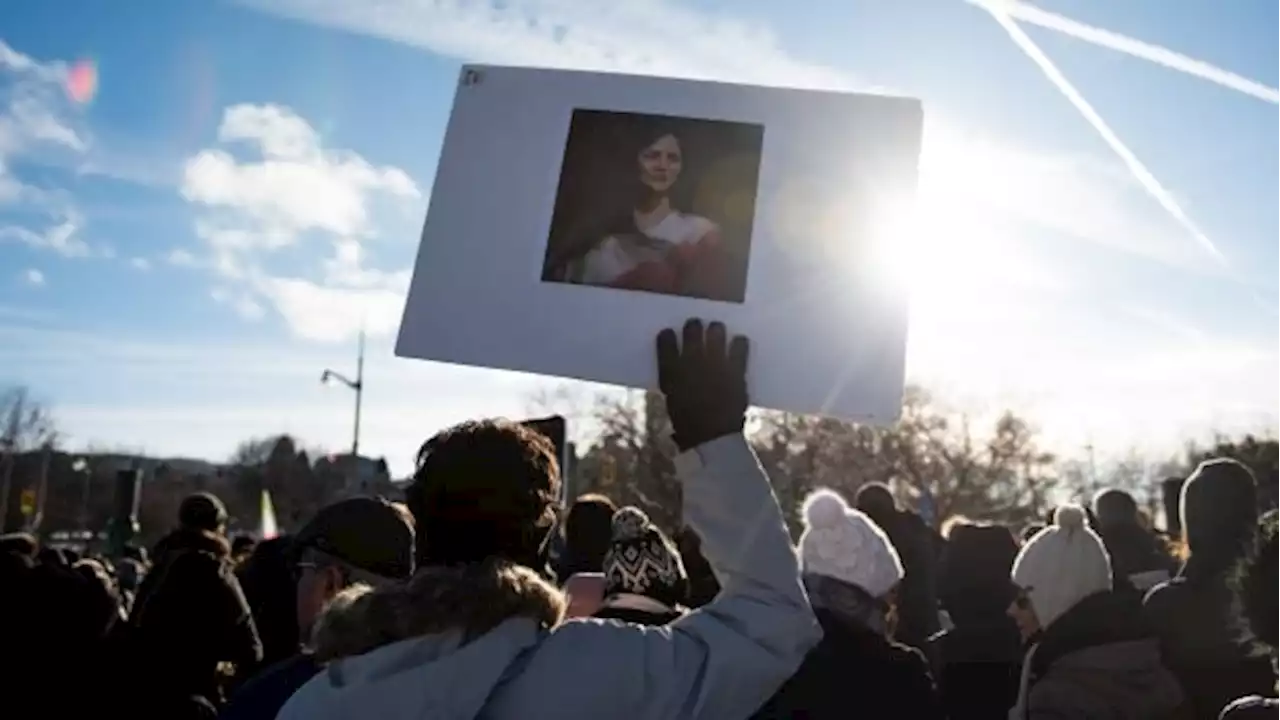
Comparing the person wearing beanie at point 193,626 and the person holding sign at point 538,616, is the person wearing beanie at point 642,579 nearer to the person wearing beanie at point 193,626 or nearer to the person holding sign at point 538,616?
the person holding sign at point 538,616

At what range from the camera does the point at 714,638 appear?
1.76 metres

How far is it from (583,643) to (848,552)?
1.83m

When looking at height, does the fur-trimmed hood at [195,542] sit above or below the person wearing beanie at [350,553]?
below

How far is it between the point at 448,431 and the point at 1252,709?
195cm

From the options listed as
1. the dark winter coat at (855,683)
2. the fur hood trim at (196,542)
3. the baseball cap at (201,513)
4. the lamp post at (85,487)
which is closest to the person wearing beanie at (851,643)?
the dark winter coat at (855,683)

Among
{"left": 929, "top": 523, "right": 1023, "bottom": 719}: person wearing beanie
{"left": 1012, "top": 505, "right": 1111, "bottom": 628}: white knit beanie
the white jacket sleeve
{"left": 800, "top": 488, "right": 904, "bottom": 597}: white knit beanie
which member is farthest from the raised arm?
{"left": 929, "top": 523, "right": 1023, "bottom": 719}: person wearing beanie

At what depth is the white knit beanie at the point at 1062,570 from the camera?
379 cm

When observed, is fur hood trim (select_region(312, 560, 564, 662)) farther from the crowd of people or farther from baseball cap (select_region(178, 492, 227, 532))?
baseball cap (select_region(178, 492, 227, 532))

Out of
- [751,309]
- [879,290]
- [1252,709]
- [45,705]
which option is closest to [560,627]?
[751,309]

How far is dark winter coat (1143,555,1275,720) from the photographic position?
368cm

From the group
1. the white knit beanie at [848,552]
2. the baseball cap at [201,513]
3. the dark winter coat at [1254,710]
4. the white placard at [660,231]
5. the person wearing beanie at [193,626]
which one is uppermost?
the white placard at [660,231]

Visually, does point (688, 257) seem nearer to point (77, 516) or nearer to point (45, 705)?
point (45, 705)

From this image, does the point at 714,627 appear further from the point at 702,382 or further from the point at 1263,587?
the point at 1263,587

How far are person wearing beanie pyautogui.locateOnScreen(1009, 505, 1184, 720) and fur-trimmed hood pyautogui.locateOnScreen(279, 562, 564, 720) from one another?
222cm
